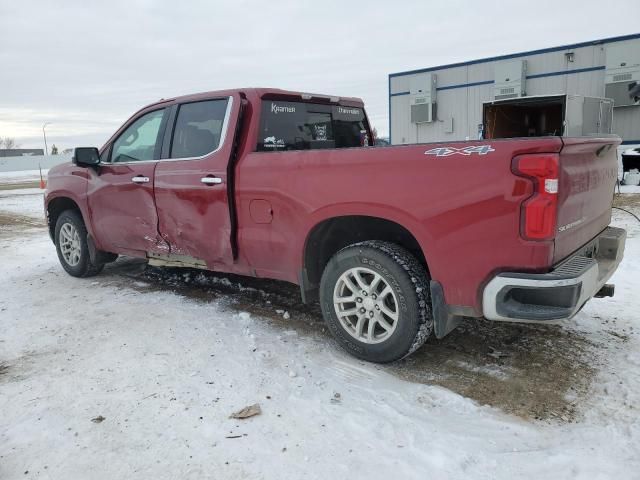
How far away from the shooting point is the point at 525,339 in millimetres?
3945

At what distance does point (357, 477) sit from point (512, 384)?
135 cm

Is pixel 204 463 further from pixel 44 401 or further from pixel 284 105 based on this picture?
pixel 284 105

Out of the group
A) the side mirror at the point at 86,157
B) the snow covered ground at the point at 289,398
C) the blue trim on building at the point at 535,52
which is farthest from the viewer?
Answer: the blue trim on building at the point at 535,52

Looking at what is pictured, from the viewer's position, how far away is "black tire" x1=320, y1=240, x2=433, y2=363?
3.31m

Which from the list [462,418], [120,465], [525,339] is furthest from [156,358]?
[525,339]

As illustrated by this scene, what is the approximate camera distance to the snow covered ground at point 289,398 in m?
2.51

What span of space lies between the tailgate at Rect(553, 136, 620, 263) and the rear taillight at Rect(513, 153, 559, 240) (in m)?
0.08

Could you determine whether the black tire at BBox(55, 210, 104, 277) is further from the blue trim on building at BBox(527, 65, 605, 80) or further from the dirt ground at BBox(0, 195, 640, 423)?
the blue trim on building at BBox(527, 65, 605, 80)

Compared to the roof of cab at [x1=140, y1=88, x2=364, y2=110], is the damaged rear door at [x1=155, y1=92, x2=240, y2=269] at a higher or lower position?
lower

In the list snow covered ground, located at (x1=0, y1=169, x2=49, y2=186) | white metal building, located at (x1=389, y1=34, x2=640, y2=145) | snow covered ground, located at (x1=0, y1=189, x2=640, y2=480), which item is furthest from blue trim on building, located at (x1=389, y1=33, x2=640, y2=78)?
snow covered ground, located at (x1=0, y1=169, x2=49, y2=186)

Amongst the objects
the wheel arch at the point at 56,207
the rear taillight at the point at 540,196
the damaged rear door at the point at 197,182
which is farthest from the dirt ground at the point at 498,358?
the wheel arch at the point at 56,207

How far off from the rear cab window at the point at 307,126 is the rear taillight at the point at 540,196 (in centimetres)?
218

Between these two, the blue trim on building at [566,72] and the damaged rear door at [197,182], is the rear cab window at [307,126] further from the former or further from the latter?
the blue trim on building at [566,72]

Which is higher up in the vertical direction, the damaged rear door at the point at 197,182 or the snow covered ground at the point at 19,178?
the damaged rear door at the point at 197,182
